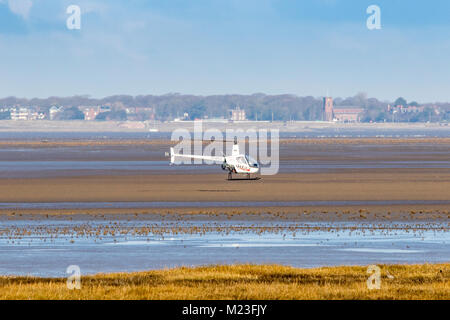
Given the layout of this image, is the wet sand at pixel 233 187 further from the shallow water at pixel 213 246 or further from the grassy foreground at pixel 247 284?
the grassy foreground at pixel 247 284

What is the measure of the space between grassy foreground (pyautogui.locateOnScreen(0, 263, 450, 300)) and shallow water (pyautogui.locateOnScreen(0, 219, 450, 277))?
349 cm

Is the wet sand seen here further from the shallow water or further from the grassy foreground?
the grassy foreground

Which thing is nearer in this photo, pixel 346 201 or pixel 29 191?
pixel 346 201

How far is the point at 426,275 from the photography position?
2023 centimetres

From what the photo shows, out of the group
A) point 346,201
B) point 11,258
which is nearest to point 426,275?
point 11,258

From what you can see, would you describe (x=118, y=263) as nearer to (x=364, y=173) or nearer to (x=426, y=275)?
(x=426, y=275)

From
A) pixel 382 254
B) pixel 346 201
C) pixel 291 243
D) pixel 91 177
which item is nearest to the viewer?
pixel 382 254

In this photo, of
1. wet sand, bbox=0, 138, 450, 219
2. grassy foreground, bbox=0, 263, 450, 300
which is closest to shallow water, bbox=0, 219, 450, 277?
grassy foreground, bbox=0, 263, 450, 300

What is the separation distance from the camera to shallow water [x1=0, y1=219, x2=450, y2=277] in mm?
25359

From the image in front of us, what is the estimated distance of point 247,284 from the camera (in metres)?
18.8

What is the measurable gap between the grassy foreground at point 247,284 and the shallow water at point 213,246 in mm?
3489

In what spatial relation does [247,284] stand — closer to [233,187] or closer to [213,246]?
[213,246]

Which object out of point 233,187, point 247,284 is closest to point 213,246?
point 247,284
